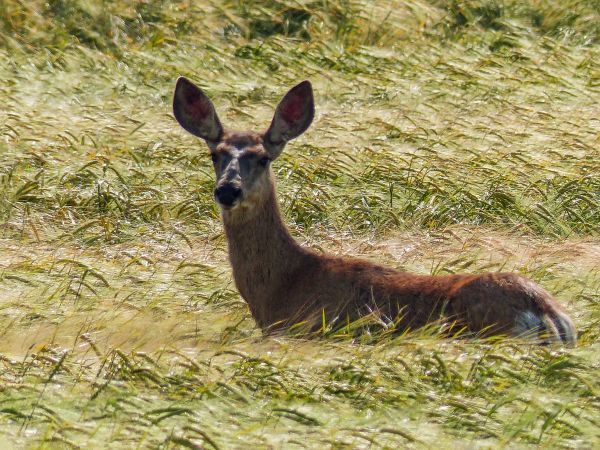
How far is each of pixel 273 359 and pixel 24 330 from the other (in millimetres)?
1621

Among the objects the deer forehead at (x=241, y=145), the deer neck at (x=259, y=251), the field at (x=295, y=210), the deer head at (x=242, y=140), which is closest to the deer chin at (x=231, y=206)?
the deer head at (x=242, y=140)

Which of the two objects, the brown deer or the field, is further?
the brown deer

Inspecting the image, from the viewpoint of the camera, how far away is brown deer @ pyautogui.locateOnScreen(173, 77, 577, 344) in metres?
6.34

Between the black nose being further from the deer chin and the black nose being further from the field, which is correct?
the field

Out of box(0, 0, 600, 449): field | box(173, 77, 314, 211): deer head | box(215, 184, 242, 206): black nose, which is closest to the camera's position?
box(0, 0, 600, 449): field

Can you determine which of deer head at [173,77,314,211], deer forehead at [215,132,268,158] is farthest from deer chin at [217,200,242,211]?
deer forehead at [215,132,268,158]

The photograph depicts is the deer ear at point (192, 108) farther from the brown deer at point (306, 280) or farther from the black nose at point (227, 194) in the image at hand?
the black nose at point (227, 194)

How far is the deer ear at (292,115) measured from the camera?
777cm

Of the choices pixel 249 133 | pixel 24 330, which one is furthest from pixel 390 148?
pixel 24 330

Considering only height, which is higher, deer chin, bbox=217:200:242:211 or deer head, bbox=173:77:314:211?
deer head, bbox=173:77:314:211

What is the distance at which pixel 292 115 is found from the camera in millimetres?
7871

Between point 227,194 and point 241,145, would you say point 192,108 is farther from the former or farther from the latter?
point 227,194

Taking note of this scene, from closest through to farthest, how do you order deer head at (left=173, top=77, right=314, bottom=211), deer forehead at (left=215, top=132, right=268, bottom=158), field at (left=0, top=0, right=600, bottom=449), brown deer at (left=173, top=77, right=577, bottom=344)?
1. field at (left=0, top=0, right=600, bottom=449)
2. brown deer at (left=173, top=77, right=577, bottom=344)
3. deer head at (left=173, top=77, right=314, bottom=211)
4. deer forehead at (left=215, top=132, right=268, bottom=158)

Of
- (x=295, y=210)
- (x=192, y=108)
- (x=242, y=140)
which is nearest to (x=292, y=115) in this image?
(x=242, y=140)
